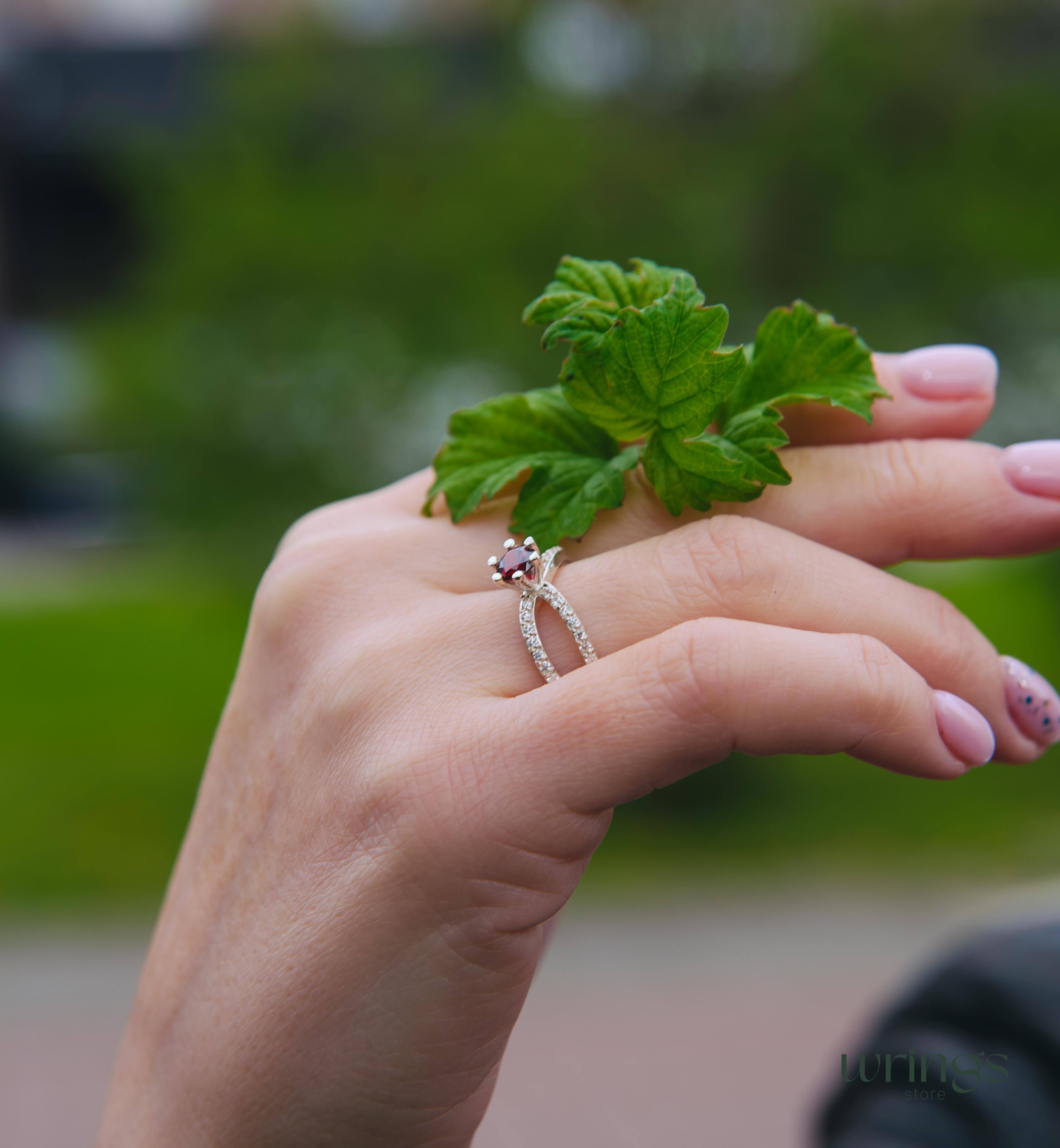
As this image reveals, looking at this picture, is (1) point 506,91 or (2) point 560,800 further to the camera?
(1) point 506,91

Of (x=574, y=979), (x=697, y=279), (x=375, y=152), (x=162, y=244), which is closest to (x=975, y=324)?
(x=697, y=279)

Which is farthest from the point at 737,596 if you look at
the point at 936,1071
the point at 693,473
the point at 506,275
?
the point at 506,275

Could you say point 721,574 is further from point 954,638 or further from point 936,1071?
point 936,1071

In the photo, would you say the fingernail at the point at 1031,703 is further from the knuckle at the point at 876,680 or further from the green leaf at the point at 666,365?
the green leaf at the point at 666,365

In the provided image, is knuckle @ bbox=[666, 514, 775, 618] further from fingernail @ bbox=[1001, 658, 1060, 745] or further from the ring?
fingernail @ bbox=[1001, 658, 1060, 745]

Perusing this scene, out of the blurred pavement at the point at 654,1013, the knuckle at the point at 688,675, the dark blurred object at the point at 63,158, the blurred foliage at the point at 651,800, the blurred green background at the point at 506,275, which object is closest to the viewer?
the knuckle at the point at 688,675

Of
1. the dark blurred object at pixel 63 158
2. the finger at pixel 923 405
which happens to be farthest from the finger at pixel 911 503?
the dark blurred object at pixel 63 158

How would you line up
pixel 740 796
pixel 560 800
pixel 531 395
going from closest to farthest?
1. pixel 560 800
2. pixel 531 395
3. pixel 740 796

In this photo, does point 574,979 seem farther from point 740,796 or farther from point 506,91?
point 506,91

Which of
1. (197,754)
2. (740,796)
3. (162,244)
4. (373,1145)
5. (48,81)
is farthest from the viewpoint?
(48,81)
